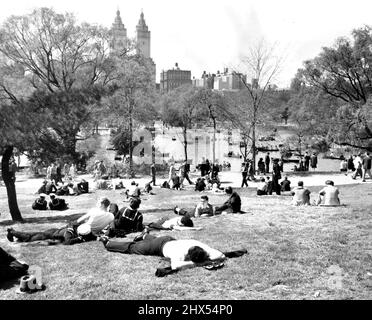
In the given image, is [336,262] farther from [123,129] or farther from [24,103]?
[123,129]

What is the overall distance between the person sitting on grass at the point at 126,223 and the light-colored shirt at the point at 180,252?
91.7 inches

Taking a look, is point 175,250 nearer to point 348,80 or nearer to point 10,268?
point 10,268

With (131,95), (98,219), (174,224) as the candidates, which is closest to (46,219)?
(98,219)

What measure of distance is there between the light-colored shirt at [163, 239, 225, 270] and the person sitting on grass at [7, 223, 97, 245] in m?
2.46

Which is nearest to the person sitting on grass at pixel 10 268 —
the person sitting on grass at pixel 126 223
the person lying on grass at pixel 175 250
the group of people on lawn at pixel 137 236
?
the group of people on lawn at pixel 137 236

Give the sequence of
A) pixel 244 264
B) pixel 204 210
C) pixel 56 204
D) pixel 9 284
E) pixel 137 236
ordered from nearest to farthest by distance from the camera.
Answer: pixel 9 284 < pixel 244 264 < pixel 137 236 < pixel 204 210 < pixel 56 204

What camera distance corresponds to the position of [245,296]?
6.06 m

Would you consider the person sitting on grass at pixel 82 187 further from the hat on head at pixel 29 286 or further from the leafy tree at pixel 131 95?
the hat on head at pixel 29 286

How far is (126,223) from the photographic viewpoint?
10.1 meters

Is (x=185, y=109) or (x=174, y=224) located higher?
(x=185, y=109)

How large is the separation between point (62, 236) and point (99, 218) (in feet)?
2.99

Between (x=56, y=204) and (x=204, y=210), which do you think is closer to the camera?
(x=204, y=210)

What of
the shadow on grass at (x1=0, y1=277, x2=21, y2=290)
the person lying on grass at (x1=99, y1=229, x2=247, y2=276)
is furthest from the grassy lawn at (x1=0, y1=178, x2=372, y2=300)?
the person lying on grass at (x1=99, y1=229, x2=247, y2=276)
